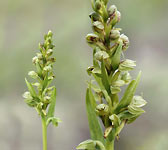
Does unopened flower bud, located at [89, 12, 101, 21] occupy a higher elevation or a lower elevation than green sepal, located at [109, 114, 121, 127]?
higher

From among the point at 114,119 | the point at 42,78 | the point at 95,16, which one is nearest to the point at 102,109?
the point at 114,119

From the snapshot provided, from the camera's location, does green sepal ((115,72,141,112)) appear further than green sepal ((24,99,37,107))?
No

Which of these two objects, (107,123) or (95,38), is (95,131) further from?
(95,38)

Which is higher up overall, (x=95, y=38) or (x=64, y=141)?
(x=95, y=38)

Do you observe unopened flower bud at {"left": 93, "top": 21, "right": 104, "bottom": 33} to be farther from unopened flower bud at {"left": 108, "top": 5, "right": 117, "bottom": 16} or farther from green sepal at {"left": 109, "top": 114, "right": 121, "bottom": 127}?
green sepal at {"left": 109, "top": 114, "right": 121, "bottom": 127}

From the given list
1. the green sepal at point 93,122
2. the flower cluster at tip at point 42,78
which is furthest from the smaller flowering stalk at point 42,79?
the green sepal at point 93,122

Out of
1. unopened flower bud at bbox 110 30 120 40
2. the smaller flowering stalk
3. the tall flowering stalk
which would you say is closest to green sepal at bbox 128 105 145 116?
the tall flowering stalk

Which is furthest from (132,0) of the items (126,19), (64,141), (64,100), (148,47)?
(64,141)
